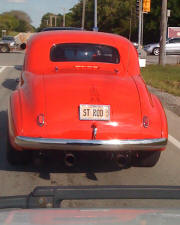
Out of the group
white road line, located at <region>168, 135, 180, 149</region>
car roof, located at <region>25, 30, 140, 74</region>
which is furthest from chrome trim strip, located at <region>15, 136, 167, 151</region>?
white road line, located at <region>168, 135, 180, 149</region>

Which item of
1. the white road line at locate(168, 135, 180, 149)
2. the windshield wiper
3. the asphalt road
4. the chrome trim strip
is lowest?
the white road line at locate(168, 135, 180, 149)

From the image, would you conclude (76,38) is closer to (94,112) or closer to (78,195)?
(94,112)

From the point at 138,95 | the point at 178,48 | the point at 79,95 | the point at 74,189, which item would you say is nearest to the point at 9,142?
the point at 79,95

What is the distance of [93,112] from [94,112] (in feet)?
0.04

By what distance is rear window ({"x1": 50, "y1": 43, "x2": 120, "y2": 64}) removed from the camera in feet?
21.5

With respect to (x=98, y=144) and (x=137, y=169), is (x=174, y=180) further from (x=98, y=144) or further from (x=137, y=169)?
(x=98, y=144)

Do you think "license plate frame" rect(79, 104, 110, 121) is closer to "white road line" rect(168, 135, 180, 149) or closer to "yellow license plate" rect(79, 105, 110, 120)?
"yellow license plate" rect(79, 105, 110, 120)

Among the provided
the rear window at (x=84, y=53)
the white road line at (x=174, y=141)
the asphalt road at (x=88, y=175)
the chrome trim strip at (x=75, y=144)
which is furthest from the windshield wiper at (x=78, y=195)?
the white road line at (x=174, y=141)

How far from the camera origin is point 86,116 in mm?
5027

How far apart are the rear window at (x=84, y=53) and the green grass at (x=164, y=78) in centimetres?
651

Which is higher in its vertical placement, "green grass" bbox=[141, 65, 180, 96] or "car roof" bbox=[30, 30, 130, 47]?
"car roof" bbox=[30, 30, 130, 47]

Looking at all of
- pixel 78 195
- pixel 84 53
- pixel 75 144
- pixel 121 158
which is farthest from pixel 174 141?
pixel 78 195

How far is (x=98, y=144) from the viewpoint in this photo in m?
4.92

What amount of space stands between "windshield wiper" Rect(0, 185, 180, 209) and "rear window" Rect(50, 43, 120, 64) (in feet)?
13.9
